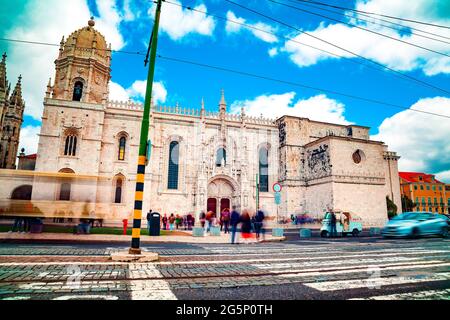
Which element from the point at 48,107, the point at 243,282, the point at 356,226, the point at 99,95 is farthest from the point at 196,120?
the point at 243,282

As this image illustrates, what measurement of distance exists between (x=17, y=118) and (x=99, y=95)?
2592 cm

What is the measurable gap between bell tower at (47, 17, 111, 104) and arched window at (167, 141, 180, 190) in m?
9.93

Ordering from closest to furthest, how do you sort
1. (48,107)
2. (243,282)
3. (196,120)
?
(243,282) < (48,107) < (196,120)

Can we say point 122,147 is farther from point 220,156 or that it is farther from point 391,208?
point 391,208

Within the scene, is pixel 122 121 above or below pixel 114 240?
above

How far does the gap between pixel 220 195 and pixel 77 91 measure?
21.4m

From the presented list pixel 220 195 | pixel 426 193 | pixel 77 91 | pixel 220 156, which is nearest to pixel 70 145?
pixel 77 91

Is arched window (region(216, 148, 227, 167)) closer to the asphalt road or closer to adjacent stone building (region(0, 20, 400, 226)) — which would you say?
adjacent stone building (region(0, 20, 400, 226))

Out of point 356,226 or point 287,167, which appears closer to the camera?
point 356,226

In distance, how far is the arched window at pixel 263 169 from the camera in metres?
36.3

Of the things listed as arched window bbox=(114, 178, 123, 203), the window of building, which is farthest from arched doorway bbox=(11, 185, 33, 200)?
the window of building

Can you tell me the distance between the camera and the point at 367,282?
14.0 feet
